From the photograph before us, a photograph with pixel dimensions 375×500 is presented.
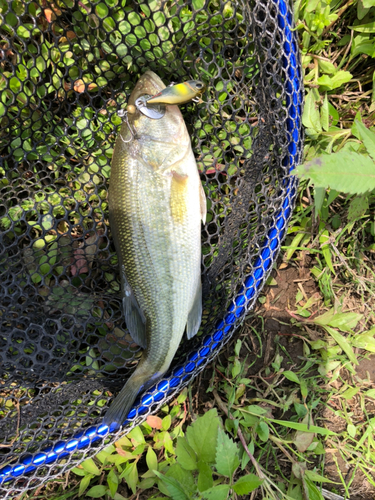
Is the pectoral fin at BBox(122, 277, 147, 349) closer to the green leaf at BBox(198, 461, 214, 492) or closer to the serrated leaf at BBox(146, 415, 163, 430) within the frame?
the serrated leaf at BBox(146, 415, 163, 430)

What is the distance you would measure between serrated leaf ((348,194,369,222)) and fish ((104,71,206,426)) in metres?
1.01

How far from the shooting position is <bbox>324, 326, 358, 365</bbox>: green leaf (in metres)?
2.21

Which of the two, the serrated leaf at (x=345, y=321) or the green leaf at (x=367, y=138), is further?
the serrated leaf at (x=345, y=321)

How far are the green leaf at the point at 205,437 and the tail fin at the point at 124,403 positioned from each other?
14.7 inches

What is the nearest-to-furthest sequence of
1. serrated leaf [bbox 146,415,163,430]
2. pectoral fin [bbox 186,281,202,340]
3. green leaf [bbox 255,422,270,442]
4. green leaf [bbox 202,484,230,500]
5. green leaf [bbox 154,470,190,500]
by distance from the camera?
1. green leaf [bbox 202,484,230,500]
2. green leaf [bbox 154,470,190,500]
3. pectoral fin [bbox 186,281,202,340]
4. green leaf [bbox 255,422,270,442]
5. serrated leaf [bbox 146,415,163,430]

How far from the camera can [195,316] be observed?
6.66ft

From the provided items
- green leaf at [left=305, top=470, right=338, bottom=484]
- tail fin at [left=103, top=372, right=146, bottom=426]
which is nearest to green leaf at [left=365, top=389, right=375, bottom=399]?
green leaf at [left=305, top=470, right=338, bottom=484]

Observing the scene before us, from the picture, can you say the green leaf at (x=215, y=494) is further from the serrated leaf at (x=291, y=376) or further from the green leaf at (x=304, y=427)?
the serrated leaf at (x=291, y=376)

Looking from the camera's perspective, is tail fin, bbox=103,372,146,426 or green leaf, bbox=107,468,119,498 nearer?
tail fin, bbox=103,372,146,426

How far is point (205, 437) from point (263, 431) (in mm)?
548

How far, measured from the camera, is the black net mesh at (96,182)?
194cm

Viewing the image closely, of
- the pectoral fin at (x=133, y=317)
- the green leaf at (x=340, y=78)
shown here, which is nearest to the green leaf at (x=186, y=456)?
the pectoral fin at (x=133, y=317)

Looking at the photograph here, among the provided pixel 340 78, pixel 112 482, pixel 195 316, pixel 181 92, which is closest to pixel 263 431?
pixel 195 316

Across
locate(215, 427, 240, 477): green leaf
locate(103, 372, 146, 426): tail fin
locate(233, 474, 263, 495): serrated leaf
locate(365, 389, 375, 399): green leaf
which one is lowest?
locate(365, 389, 375, 399): green leaf
